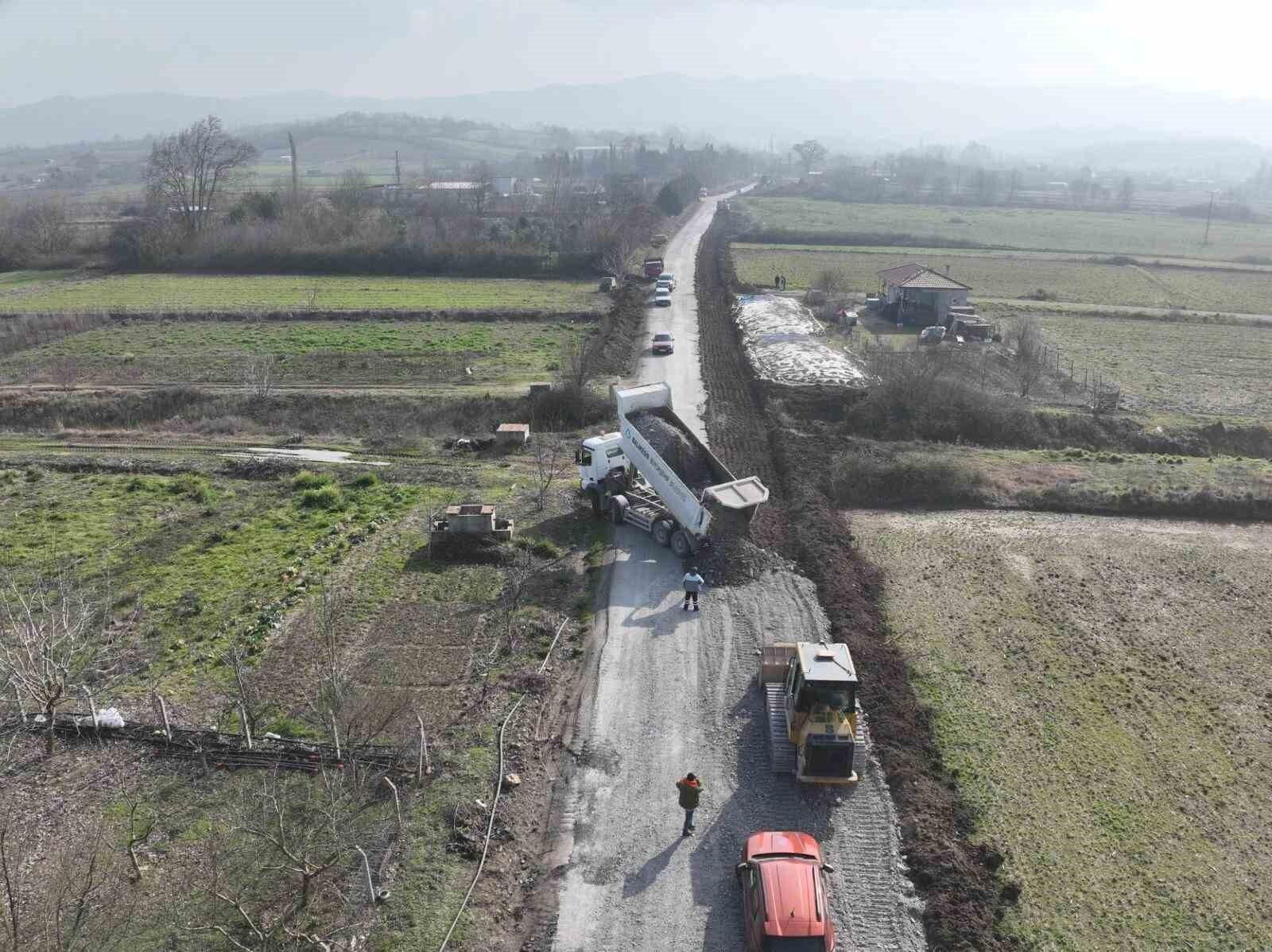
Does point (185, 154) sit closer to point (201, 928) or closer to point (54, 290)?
point (54, 290)

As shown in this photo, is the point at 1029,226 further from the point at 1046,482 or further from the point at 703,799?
the point at 703,799

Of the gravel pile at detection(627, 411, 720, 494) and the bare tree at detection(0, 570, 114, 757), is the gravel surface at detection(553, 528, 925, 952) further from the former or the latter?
the bare tree at detection(0, 570, 114, 757)

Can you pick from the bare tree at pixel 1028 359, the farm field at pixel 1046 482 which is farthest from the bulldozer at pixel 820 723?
the bare tree at pixel 1028 359

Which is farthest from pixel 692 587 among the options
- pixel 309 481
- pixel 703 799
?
pixel 309 481

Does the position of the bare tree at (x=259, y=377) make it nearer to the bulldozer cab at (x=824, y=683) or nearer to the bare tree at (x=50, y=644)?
the bare tree at (x=50, y=644)

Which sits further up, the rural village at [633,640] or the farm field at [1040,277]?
the farm field at [1040,277]

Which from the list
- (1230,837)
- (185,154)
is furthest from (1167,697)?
(185,154)
